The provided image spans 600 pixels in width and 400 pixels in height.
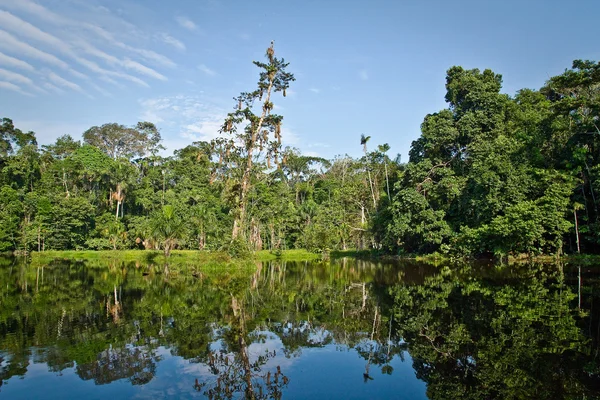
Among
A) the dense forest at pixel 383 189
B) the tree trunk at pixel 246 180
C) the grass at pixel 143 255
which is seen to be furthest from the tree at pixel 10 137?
the tree trunk at pixel 246 180

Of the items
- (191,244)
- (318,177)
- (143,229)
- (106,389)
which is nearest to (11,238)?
(143,229)

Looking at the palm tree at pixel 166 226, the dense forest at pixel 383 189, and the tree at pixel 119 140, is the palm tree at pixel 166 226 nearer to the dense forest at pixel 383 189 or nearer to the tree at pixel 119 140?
the dense forest at pixel 383 189

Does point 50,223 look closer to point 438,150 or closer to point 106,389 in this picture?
point 438,150

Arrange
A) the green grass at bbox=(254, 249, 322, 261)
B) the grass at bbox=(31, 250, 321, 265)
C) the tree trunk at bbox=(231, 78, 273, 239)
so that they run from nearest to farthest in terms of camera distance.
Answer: the tree trunk at bbox=(231, 78, 273, 239) → the grass at bbox=(31, 250, 321, 265) → the green grass at bbox=(254, 249, 322, 261)

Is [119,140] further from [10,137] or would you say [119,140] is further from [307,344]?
[307,344]

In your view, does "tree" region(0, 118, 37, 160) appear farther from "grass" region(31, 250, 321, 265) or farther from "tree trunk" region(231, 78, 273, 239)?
"tree trunk" region(231, 78, 273, 239)

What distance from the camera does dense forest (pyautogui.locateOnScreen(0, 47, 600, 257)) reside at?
26719 millimetres

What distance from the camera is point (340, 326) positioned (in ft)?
33.3

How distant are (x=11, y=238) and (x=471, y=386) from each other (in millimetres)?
50533

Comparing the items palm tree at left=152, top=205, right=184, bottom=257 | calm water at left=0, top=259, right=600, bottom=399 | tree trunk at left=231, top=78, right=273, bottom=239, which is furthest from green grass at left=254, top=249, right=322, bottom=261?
calm water at left=0, top=259, right=600, bottom=399

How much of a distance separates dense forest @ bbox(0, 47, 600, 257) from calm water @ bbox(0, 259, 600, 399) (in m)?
13.3

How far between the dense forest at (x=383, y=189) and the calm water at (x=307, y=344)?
1333cm

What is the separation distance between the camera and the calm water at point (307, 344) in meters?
6.20

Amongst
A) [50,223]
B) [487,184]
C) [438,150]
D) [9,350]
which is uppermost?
[438,150]
